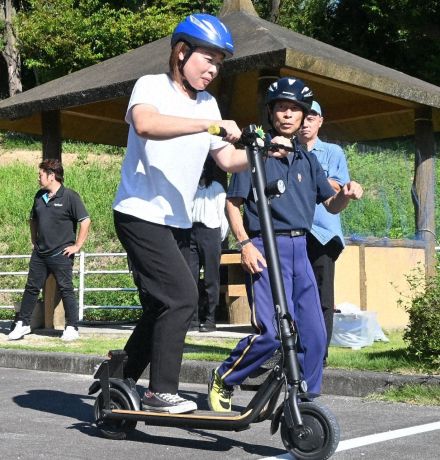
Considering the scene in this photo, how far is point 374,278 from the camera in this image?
11922 mm

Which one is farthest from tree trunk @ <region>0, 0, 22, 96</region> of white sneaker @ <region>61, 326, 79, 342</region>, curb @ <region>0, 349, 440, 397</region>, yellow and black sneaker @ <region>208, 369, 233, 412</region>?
yellow and black sneaker @ <region>208, 369, 233, 412</region>

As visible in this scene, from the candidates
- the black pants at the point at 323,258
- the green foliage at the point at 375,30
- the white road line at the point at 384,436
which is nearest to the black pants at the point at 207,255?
the black pants at the point at 323,258

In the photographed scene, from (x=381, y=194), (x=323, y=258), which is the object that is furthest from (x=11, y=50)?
(x=323, y=258)

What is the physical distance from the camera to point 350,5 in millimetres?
40812

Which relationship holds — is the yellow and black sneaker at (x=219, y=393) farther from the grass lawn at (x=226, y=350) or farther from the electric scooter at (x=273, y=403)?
the grass lawn at (x=226, y=350)

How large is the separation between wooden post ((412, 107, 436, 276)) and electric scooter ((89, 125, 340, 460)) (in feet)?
24.0

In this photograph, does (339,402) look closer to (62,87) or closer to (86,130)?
(62,87)

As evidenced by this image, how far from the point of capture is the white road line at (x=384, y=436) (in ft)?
18.1

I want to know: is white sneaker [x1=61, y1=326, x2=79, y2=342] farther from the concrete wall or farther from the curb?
the concrete wall

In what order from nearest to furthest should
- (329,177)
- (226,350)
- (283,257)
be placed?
(283,257)
(329,177)
(226,350)

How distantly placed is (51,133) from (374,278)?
163 inches

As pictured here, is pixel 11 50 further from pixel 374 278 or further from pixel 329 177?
pixel 329 177

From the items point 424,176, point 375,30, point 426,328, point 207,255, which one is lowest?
point 426,328

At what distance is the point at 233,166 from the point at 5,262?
1733cm
